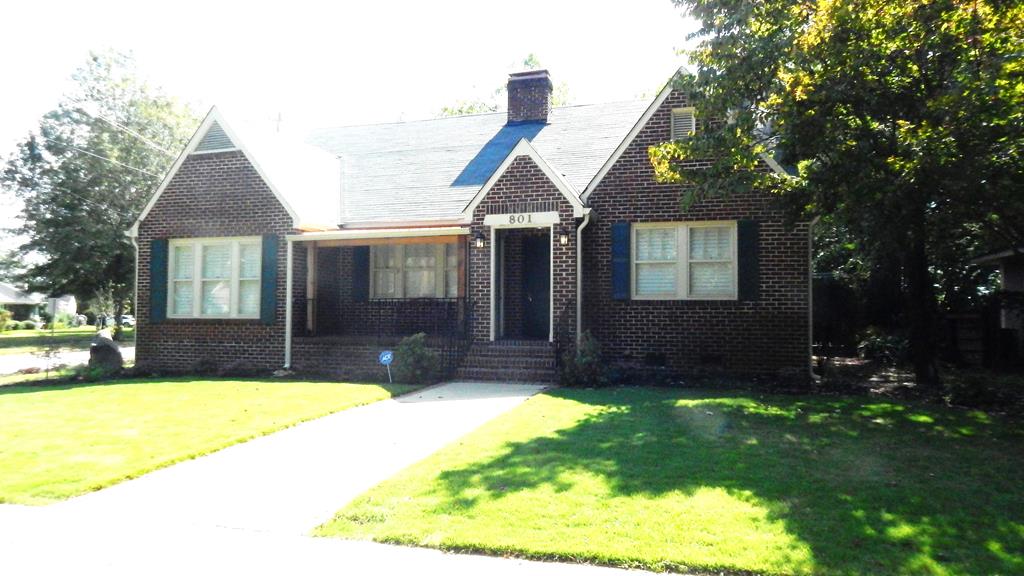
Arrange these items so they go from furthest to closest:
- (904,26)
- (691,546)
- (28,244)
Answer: (28,244), (904,26), (691,546)

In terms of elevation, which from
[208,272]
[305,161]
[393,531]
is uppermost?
[305,161]

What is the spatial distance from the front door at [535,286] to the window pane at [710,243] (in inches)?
123

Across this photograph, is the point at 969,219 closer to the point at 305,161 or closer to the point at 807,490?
the point at 807,490

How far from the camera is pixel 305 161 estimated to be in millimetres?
16734

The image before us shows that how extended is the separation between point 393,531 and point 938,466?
16.3 ft

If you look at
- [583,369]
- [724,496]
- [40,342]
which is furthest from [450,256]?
[40,342]

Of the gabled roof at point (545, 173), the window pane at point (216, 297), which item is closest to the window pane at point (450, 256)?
the gabled roof at point (545, 173)

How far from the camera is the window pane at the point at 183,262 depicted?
15.5m

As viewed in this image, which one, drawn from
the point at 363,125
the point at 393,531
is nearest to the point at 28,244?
the point at 363,125

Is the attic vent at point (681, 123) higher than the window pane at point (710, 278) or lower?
higher

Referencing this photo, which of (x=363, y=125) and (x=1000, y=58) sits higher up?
(x=363, y=125)

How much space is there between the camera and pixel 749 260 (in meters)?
12.6

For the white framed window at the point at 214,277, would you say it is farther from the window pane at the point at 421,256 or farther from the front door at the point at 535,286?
the front door at the point at 535,286

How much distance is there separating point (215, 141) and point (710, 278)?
11.2 meters
